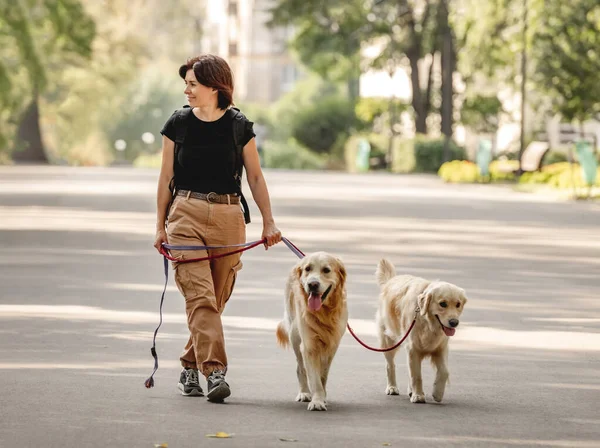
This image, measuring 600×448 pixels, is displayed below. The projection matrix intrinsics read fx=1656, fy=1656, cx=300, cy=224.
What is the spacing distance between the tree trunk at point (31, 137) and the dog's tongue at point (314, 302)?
73397mm

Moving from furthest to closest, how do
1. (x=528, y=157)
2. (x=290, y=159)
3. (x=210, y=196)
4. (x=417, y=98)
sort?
(x=290, y=159) → (x=417, y=98) → (x=528, y=157) → (x=210, y=196)

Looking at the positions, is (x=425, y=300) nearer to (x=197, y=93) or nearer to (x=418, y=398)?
(x=418, y=398)

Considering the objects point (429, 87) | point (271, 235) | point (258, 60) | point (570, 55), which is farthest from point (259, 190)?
point (258, 60)

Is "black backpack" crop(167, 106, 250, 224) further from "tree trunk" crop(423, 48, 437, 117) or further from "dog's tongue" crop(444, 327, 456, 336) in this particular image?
"tree trunk" crop(423, 48, 437, 117)

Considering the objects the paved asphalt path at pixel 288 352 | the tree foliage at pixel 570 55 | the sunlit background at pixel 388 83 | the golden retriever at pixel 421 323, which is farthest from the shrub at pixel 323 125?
the golden retriever at pixel 421 323

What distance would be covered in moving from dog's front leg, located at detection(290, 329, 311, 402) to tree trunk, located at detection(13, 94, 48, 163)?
72.9 metres

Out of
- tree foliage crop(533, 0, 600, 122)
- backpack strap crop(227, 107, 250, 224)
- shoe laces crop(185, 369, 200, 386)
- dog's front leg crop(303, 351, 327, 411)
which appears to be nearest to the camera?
dog's front leg crop(303, 351, 327, 411)

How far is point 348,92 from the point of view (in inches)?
4510

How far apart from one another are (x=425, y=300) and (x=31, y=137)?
252ft

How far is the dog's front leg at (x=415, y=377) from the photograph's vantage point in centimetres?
927

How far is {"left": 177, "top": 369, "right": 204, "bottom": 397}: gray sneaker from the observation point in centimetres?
934

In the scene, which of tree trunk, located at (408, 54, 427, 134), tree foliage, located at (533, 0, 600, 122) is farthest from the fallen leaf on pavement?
tree trunk, located at (408, 54, 427, 134)

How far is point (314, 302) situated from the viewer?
28.7ft

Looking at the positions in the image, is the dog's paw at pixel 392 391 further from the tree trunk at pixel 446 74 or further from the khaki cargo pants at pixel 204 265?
the tree trunk at pixel 446 74
